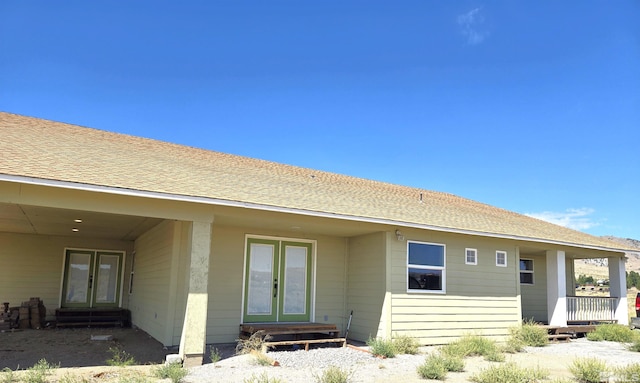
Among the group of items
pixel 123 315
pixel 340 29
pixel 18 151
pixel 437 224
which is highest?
pixel 340 29

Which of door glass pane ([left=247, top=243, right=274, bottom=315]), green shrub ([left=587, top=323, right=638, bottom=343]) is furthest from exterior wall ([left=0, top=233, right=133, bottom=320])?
green shrub ([left=587, top=323, right=638, bottom=343])

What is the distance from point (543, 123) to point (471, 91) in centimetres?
369

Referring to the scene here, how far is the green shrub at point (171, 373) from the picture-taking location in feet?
20.0

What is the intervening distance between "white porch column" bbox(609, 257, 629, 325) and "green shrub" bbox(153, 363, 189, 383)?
14.2m

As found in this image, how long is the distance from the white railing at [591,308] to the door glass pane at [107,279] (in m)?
15.0

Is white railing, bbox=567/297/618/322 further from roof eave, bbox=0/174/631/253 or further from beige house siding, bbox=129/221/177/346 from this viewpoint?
beige house siding, bbox=129/221/177/346

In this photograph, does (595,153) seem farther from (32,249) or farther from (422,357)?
(32,249)

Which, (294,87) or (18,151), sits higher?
(294,87)

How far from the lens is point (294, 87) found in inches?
673

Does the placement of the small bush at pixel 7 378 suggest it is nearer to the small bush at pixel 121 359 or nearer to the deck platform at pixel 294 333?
the small bush at pixel 121 359

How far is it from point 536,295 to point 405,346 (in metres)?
8.42

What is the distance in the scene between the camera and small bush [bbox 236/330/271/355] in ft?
28.2

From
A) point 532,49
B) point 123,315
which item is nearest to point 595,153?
point 532,49

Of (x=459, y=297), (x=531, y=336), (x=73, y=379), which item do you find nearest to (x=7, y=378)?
(x=73, y=379)
